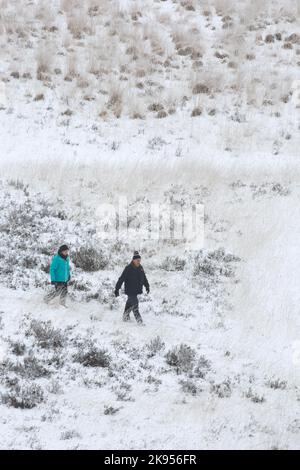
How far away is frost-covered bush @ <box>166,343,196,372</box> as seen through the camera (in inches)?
392

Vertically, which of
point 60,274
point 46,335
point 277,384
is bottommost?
point 277,384

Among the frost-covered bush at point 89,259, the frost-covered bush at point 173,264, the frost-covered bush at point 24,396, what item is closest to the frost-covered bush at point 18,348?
the frost-covered bush at point 24,396

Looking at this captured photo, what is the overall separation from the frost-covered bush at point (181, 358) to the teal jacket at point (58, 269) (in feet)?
9.05

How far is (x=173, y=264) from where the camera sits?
1424 centimetres

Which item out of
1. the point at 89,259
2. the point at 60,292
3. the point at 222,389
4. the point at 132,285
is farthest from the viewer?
the point at 89,259

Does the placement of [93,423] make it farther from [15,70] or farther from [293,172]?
[15,70]

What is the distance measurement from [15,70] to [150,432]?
1744 cm

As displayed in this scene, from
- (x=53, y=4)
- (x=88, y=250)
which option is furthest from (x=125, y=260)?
(x=53, y=4)

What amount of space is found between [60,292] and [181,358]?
3.07 metres

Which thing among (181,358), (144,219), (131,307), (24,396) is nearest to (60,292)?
(131,307)

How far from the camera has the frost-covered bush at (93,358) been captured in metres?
9.80

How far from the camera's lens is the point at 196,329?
38.0 ft

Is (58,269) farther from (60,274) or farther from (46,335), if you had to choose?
(46,335)

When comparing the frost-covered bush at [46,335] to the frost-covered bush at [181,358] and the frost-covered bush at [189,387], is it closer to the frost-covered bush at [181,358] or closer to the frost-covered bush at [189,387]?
the frost-covered bush at [181,358]
